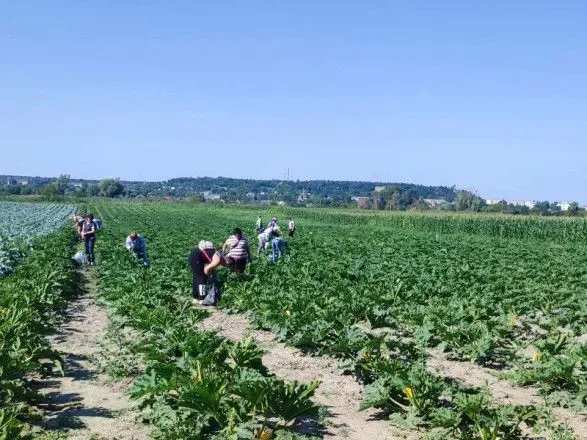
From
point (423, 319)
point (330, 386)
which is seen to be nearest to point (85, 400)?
point (330, 386)

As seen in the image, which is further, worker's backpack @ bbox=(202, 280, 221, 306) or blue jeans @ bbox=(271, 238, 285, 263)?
blue jeans @ bbox=(271, 238, 285, 263)

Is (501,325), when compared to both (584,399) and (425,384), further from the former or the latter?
(425,384)

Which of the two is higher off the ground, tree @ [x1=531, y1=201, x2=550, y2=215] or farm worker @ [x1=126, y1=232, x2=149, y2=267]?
tree @ [x1=531, y1=201, x2=550, y2=215]

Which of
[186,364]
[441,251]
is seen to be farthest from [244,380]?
[441,251]

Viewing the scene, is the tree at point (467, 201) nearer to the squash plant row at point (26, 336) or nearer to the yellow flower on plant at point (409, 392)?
the squash plant row at point (26, 336)

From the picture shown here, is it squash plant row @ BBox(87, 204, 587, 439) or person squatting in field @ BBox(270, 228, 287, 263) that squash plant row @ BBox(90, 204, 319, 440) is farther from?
person squatting in field @ BBox(270, 228, 287, 263)

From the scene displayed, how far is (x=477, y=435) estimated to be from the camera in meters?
5.41

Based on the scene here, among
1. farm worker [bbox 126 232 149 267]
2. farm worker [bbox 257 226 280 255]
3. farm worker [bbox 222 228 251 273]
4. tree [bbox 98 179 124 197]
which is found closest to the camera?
farm worker [bbox 222 228 251 273]

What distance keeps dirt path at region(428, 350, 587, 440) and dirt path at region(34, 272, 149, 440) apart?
11.7ft

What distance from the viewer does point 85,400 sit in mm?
6617

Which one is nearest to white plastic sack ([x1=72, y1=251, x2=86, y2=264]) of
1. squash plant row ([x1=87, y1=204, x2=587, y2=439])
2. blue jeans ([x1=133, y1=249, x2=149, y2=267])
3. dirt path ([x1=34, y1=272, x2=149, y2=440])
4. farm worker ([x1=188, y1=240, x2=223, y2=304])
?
squash plant row ([x1=87, y1=204, x2=587, y2=439])

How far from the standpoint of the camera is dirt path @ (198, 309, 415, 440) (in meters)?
5.88

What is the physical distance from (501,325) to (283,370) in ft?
12.3

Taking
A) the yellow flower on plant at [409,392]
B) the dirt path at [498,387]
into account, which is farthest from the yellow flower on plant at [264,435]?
the dirt path at [498,387]
